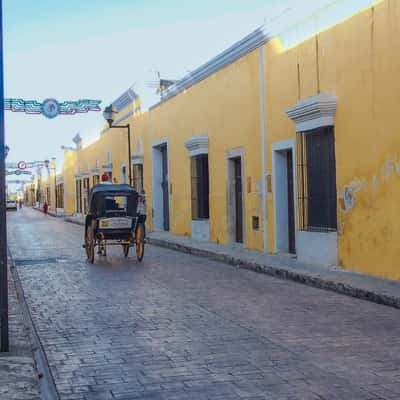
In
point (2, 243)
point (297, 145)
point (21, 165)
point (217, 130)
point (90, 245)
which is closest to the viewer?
point (2, 243)

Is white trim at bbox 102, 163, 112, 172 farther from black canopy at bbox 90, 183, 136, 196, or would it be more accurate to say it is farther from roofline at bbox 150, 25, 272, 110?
black canopy at bbox 90, 183, 136, 196

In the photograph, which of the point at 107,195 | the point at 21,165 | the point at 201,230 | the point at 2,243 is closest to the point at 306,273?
the point at 107,195

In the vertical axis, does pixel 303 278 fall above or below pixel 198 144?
below

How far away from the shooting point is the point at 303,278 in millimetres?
11086

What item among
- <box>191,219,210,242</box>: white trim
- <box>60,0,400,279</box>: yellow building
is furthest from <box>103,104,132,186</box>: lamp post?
<box>191,219,210,242</box>: white trim

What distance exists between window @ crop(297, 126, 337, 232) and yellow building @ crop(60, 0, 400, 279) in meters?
0.02

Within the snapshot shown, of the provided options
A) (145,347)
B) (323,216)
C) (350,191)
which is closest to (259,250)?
(323,216)

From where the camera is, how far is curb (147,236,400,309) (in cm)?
889

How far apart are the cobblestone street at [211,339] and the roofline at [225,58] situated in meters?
5.95

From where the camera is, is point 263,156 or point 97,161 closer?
point 263,156

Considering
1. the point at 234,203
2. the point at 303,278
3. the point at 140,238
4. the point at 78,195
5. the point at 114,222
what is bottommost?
the point at 303,278

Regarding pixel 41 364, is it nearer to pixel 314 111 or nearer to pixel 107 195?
pixel 314 111

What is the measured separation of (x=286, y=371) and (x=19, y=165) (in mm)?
72224

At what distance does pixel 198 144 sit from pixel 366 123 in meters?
8.99
